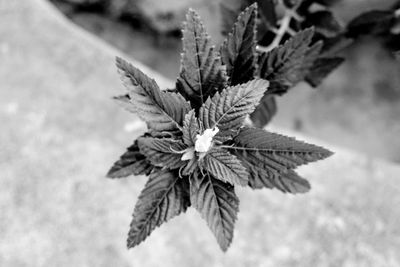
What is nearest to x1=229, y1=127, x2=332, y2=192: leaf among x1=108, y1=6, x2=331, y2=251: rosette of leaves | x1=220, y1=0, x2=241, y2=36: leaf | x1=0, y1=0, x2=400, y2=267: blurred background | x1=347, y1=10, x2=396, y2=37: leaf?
x1=108, y1=6, x2=331, y2=251: rosette of leaves

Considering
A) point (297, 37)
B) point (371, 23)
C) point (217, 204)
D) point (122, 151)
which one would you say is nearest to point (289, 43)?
point (297, 37)

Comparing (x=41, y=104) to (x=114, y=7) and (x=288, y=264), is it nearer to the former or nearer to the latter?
(x=114, y=7)

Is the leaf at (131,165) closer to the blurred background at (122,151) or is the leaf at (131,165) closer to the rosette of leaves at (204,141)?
the rosette of leaves at (204,141)

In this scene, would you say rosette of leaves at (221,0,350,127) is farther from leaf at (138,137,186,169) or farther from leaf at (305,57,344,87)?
leaf at (138,137,186,169)

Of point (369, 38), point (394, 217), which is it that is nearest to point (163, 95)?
point (394, 217)

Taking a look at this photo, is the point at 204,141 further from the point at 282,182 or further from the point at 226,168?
the point at 282,182

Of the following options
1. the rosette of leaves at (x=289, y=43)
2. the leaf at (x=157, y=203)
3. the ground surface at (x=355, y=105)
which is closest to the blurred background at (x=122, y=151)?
the ground surface at (x=355, y=105)
